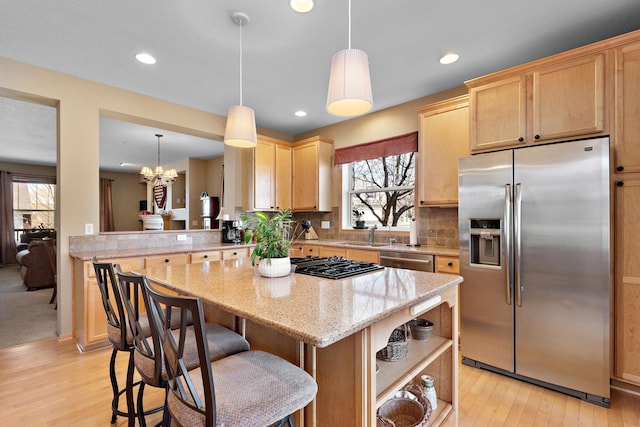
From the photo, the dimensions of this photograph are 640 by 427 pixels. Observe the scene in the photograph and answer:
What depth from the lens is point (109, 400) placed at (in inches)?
80.3

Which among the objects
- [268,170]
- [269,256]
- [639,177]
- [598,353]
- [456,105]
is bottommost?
[598,353]

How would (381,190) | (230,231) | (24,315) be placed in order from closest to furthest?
1. (24,315)
2. (381,190)
3. (230,231)

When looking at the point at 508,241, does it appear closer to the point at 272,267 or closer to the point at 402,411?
the point at 402,411

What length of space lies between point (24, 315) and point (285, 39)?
451 centimetres

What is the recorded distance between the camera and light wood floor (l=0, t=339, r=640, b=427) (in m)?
1.83

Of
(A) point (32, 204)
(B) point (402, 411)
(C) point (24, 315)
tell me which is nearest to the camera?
(B) point (402, 411)

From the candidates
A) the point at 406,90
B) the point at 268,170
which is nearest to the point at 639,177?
the point at 406,90

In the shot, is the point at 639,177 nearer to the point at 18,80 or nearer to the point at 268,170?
the point at 268,170

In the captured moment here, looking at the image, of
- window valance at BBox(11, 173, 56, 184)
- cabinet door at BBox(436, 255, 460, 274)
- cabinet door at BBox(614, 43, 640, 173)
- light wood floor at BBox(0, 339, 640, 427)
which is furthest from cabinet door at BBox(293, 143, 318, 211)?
window valance at BBox(11, 173, 56, 184)

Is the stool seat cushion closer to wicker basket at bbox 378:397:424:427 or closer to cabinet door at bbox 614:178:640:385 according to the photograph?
wicker basket at bbox 378:397:424:427

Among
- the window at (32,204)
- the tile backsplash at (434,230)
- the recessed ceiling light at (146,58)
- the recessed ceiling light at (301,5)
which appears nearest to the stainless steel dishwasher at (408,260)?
the tile backsplash at (434,230)

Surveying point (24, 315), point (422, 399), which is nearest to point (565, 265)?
point (422, 399)

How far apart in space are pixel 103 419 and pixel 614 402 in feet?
10.8

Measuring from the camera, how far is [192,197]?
24.4 ft
